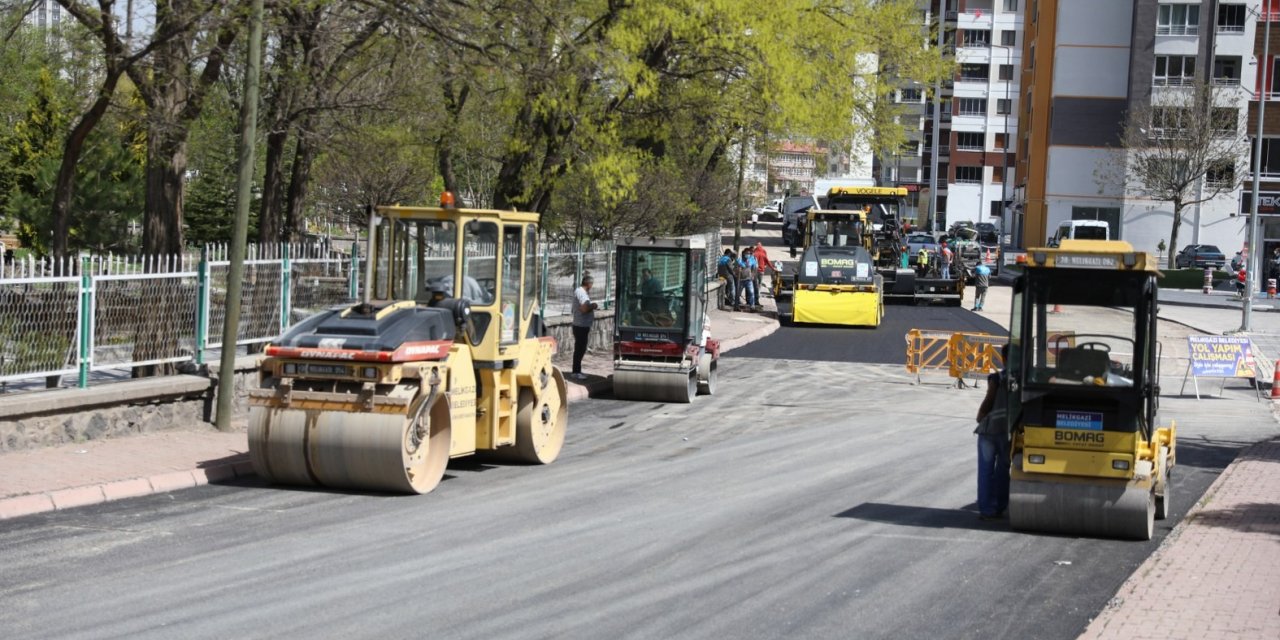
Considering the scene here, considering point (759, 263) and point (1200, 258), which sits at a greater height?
point (1200, 258)

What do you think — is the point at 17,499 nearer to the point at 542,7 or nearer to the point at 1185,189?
the point at 542,7

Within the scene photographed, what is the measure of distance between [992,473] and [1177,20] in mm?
69052

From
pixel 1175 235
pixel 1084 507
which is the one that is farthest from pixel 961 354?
pixel 1175 235

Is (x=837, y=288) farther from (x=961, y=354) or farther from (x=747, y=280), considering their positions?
(x=961, y=354)

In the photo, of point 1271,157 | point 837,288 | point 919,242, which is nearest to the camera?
point 837,288

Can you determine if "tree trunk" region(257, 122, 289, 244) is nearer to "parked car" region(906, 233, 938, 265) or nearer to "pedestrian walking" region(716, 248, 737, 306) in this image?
"pedestrian walking" region(716, 248, 737, 306)

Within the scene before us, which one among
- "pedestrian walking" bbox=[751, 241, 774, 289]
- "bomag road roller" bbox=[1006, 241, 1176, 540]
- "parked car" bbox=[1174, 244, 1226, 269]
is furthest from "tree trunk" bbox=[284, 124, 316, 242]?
"parked car" bbox=[1174, 244, 1226, 269]

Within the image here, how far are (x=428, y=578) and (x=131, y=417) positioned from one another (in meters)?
6.48

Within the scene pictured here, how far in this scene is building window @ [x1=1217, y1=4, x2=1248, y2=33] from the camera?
74562mm

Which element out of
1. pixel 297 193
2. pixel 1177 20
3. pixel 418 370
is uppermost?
pixel 1177 20

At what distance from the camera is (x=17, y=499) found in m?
11.5

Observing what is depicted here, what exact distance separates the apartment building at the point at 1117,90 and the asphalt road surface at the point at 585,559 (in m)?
62.8

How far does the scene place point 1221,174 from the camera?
7275 cm

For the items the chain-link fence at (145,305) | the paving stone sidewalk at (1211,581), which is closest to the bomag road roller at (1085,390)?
the paving stone sidewalk at (1211,581)
